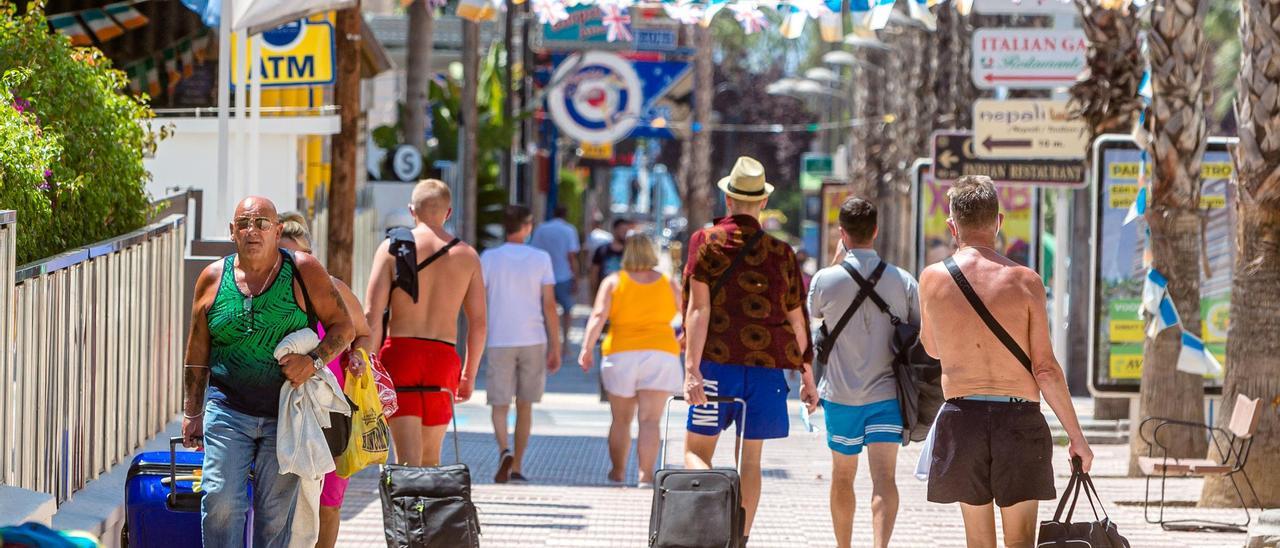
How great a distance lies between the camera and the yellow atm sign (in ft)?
48.5

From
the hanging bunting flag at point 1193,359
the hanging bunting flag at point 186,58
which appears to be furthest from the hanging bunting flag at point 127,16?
the hanging bunting flag at point 1193,359

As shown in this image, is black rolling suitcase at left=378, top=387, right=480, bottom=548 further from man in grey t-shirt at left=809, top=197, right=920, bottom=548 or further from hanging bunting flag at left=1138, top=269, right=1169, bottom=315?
hanging bunting flag at left=1138, top=269, right=1169, bottom=315

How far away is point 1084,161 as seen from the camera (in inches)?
633

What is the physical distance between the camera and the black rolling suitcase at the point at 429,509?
6.65 m

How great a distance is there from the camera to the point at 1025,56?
1625cm

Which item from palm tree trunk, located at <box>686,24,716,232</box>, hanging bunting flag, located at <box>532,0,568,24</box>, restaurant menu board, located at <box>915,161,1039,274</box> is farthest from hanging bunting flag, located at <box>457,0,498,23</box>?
palm tree trunk, located at <box>686,24,716,232</box>

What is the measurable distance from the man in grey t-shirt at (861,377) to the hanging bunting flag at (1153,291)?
4217mm

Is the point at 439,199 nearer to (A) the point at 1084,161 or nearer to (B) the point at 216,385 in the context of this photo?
(B) the point at 216,385

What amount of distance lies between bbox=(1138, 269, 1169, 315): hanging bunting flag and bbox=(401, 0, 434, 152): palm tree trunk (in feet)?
42.5

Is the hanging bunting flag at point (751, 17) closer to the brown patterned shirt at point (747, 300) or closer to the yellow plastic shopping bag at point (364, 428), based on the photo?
the brown patterned shirt at point (747, 300)

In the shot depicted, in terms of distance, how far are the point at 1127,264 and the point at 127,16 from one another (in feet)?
28.7

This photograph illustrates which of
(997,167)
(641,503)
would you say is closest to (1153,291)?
(641,503)

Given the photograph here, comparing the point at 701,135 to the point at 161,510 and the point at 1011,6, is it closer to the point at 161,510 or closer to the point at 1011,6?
the point at 1011,6

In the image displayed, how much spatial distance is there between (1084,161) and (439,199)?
30.1ft
